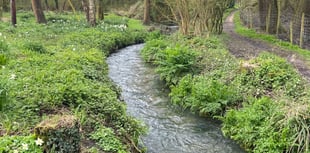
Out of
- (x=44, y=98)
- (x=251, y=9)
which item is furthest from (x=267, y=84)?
(x=251, y=9)

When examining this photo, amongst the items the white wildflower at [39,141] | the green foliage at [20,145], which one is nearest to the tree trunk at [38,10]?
the green foliage at [20,145]

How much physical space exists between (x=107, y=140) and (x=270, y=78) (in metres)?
5.04

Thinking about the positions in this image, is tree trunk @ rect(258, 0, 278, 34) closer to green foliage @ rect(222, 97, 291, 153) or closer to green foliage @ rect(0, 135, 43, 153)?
green foliage @ rect(222, 97, 291, 153)

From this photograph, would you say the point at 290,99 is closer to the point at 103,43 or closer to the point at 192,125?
the point at 192,125

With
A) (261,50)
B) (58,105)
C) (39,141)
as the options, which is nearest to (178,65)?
(261,50)

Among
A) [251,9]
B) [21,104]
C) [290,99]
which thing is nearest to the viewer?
[21,104]

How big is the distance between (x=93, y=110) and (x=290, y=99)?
428 cm

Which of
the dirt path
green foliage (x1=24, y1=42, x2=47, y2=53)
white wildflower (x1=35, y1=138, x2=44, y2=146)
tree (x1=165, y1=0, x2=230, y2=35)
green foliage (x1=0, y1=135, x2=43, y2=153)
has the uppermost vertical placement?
tree (x1=165, y1=0, x2=230, y2=35)

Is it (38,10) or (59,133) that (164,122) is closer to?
(59,133)

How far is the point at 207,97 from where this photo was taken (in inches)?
367

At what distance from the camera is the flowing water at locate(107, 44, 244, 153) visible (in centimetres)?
740

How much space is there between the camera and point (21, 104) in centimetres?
628

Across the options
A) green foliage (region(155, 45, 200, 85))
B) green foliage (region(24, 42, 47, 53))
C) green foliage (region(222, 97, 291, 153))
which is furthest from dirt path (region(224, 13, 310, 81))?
green foliage (region(24, 42, 47, 53))

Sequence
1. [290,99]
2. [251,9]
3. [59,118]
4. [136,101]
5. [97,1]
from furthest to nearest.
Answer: [97,1] → [251,9] → [136,101] → [290,99] → [59,118]
